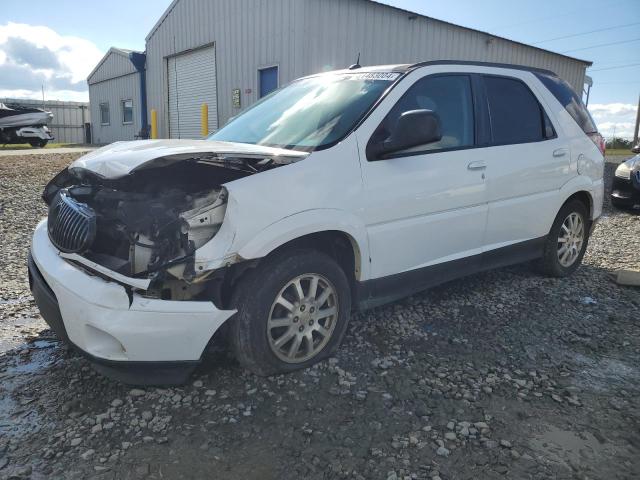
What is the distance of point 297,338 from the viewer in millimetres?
2871

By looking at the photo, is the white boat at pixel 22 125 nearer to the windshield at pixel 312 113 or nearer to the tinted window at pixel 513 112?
the windshield at pixel 312 113

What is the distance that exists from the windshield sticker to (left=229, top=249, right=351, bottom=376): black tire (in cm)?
133

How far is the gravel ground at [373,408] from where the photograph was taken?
219 centimetres

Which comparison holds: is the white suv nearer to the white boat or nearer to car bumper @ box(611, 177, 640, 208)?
car bumper @ box(611, 177, 640, 208)

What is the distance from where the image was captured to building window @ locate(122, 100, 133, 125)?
20.9m

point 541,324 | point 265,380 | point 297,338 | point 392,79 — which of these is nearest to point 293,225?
point 297,338

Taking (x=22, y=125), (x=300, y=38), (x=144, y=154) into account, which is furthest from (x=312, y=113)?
(x=22, y=125)

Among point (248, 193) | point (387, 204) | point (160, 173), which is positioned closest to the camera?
point (248, 193)

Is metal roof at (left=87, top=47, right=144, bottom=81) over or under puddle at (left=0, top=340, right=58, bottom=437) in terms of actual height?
over

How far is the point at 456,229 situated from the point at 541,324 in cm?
102

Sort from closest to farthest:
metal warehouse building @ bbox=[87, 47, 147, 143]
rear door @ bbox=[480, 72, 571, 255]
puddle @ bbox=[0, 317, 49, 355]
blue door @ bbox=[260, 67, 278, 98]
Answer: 1. puddle @ bbox=[0, 317, 49, 355]
2. rear door @ bbox=[480, 72, 571, 255]
3. blue door @ bbox=[260, 67, 278, 98]
4. metal warehouse building @ bbox=[87, 47, 147, 143]

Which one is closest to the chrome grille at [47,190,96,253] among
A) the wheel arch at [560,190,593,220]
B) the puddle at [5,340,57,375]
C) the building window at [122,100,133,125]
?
the puddle at [5,340,57,375]

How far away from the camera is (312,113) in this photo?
3357mm

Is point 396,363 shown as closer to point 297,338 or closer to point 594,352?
point 297,338
